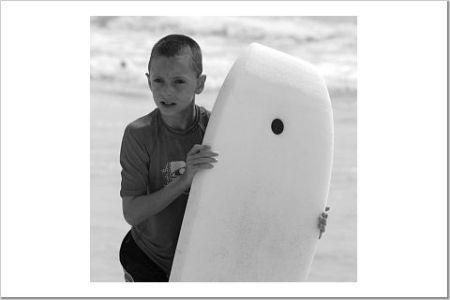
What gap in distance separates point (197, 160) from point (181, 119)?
0.44 feet

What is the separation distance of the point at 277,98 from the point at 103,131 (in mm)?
1903

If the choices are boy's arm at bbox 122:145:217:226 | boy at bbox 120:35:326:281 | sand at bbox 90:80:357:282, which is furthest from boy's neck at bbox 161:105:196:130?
sand at bbox 90:80:357:282

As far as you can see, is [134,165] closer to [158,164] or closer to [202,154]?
[158,164]

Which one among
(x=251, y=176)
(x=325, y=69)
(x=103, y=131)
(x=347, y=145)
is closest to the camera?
(x=251, y=176)

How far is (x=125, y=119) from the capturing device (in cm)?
357

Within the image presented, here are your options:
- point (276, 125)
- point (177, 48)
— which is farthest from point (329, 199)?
point (177, 48)

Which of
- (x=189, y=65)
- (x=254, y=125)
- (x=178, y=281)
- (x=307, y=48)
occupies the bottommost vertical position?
(x=178, y=281)

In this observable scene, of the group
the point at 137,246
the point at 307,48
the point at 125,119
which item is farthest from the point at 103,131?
the point at 137,246

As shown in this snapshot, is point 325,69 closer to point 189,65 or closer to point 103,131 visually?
point 103,131

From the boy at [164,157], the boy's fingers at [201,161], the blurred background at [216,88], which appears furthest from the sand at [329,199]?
the boy's fingers at [201,161]

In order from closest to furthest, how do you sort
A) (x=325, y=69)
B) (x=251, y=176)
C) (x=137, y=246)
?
(x=251, y=176) < (x=137, y=246) < (x=325, y=69)

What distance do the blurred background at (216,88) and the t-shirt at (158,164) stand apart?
55 cm

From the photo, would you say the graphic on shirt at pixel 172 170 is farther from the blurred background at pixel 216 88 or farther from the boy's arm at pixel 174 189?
the blurred background at pixel 216 88

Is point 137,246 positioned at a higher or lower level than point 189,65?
lower
